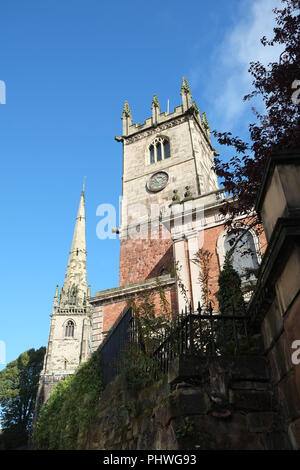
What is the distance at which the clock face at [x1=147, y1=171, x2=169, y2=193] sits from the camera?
2848 cm

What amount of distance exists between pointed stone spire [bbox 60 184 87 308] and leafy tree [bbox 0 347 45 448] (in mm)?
12830

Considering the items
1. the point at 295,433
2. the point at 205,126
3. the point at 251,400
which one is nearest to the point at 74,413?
the point at 251,400

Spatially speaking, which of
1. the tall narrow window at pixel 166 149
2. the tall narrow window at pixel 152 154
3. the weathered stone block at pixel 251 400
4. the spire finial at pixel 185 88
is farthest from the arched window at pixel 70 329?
the weathered stone block at pixel 251 400

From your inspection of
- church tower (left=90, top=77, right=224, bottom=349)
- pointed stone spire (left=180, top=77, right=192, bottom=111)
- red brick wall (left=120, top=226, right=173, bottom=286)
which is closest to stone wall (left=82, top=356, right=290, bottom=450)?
church tower (left=90, top=77, right=224, bottom=349)

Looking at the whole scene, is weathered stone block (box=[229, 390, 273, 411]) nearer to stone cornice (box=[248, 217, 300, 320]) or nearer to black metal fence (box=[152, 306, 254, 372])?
black metal fence (box=[152, 306, 254, 372])

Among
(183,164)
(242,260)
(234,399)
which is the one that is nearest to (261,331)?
(234,399)

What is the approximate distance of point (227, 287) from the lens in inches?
450

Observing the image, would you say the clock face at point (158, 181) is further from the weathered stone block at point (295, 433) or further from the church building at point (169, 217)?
the weathered stone block at point (295, 433)

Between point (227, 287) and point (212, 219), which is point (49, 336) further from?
point (227, 287)

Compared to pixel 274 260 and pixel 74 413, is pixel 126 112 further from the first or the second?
pixel 274 260

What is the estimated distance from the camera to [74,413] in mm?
10031

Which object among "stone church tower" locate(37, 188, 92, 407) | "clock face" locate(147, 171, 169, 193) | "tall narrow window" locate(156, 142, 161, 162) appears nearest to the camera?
"clock face" locate(147, 171, 169, 193)

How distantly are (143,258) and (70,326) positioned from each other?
143 ft

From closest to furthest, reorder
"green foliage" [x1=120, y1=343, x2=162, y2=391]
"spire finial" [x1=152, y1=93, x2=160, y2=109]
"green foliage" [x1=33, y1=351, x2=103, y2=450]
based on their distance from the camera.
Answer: "green foliage" [x1=120, y1=343, x2=162, y2=391]
"green foliage" [x1=33, y1=351, x2=103, y2=450]
"spire finial" [x1=152, y1=93, x2=160, y2=109]
